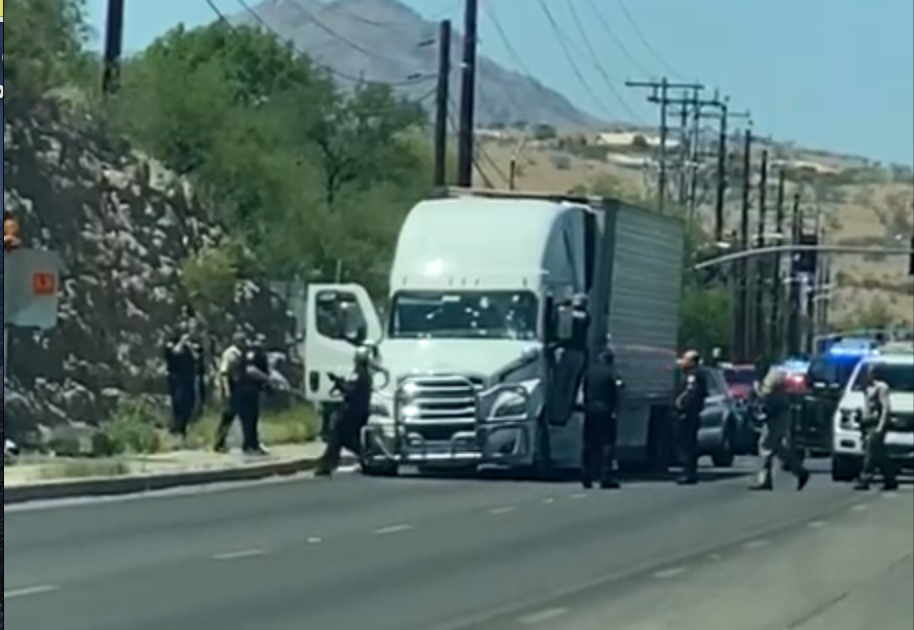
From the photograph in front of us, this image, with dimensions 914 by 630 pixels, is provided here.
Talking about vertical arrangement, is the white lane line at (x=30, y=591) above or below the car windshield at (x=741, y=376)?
below

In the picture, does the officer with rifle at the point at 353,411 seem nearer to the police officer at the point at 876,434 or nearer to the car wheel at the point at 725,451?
the police officer at the point at 876,434

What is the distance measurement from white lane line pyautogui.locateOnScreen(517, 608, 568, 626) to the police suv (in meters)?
22.4

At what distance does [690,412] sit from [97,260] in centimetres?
1883

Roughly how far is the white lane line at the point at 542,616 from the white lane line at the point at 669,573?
3.23 meters

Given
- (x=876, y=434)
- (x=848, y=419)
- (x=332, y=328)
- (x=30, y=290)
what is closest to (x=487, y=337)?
(x=332, y=328)

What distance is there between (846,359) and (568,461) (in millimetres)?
17097

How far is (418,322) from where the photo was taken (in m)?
35.7

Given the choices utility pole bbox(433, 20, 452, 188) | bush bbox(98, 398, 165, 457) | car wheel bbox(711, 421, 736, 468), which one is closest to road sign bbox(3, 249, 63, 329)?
bush bbox(98, 398, 165, 457)

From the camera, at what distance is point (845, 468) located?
133 ft

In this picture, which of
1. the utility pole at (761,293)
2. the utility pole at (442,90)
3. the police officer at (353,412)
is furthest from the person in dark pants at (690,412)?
the utility pole at (761,293)

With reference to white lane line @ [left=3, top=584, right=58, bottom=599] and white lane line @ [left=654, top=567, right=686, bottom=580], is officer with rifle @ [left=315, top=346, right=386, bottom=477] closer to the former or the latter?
white lane line @ [left=654, top=567, right=686, bottom=580]

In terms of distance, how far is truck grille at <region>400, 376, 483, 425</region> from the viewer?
34.8 meters

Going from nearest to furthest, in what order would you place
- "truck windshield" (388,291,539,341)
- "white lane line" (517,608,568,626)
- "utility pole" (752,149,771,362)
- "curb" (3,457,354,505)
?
1. "white lane line" (517,608,568,626)
2. "curb" (3,457,354,505)
3. "truck windshield" (388,291,539,341)
4. "utility pole" (752,149,771,362)

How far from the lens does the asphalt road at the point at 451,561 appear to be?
16.2m
